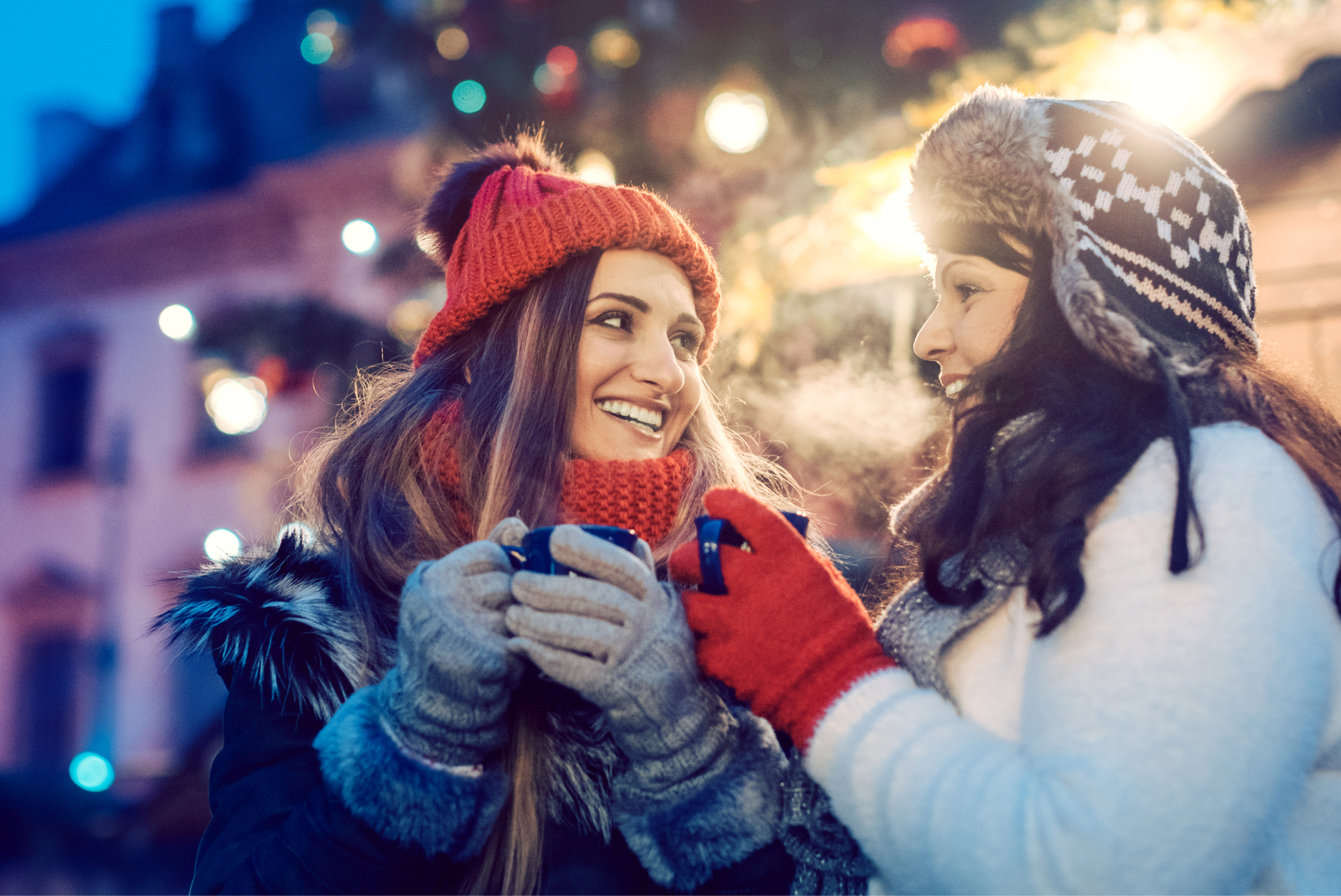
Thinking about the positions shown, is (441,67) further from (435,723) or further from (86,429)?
(86,429)

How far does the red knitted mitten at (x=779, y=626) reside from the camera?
1235 mm

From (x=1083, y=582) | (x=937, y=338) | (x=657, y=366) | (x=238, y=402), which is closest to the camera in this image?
(x=1083, y=582)

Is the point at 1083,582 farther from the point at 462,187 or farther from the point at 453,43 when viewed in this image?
the point at 453,43

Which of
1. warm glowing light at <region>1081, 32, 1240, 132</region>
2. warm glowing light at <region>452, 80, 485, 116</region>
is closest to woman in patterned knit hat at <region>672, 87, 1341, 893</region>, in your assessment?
warm glowing light at <region>1081, 32, 1240, 132</region>

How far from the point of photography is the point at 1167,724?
97cm

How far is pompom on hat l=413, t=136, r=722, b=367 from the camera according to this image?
81.8 inches

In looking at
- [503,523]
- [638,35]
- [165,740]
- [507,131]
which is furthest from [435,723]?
[165,740]

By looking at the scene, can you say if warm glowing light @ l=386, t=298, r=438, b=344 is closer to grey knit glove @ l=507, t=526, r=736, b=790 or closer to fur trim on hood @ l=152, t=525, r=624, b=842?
fur trim on hood @ l=152, t=525, r=624, b=842

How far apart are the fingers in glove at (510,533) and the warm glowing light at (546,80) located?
125 inches

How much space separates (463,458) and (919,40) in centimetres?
262

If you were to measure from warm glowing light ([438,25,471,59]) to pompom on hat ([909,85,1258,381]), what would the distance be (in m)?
3.22

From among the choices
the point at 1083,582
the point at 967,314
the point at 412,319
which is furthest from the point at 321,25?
the point at 1083,582

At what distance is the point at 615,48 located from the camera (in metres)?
4.04

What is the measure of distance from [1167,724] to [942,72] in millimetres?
2964
